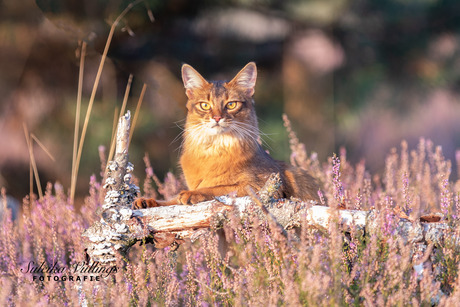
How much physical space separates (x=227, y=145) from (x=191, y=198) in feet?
2.02

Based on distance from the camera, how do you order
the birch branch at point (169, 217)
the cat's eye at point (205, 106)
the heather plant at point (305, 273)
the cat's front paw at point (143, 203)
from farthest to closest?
the cat's eye at point (205, 106) → the cat's front paw at point (143, 203) → the birch branch at point (169, 217) → the heather plant at point (305, 273)

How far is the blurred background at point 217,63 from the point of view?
569cm

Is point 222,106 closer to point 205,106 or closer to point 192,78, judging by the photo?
point 205,106

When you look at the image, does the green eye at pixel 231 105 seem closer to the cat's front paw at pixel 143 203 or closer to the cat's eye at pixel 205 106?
the cat's eye at pixel 205 106

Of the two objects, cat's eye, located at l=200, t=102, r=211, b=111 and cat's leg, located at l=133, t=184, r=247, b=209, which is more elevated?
cat's eye, located at l=200, t=102, r=211, b=111

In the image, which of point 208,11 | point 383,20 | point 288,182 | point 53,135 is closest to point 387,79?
point 383,20

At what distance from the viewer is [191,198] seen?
2758 millimetres

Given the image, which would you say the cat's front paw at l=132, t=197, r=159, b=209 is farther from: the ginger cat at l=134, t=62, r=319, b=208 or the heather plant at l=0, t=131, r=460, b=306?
the heather plant at l=0, t=131, r=460, b=306

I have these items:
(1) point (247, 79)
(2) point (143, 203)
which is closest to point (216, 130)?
(1) point (247, 79)

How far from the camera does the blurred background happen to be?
569 cm

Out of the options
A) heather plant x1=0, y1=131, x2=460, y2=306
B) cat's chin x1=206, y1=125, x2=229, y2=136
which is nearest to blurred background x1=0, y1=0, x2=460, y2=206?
cat's chin x1=206, y1=125, x2=229, y2=136

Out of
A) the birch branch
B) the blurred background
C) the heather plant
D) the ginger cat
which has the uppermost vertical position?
the blurred background

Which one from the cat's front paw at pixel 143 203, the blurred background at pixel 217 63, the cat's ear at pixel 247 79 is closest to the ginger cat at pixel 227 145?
the cat's ear at pixel 247 79

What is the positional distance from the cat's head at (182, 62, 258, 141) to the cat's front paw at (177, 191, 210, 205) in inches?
22.2
